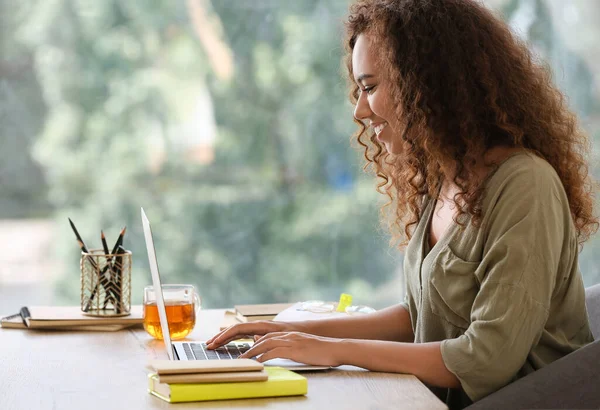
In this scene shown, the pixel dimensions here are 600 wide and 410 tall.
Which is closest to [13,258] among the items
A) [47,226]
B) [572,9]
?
[47,226]

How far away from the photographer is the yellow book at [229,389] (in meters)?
1.25

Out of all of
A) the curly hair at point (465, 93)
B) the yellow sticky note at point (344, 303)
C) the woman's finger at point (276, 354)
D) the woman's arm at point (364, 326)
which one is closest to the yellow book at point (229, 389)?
the woman's finger at point (276, 354)

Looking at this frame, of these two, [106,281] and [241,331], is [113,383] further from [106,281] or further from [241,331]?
[106,281]

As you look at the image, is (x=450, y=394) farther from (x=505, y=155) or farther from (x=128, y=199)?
(x=128, y=199)

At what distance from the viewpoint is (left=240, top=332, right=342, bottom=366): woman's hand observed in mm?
1439

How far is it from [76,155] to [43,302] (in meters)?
0.62

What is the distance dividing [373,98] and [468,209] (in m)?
0.35

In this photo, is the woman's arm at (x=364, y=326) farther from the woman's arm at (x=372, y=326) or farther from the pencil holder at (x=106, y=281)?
the pencil holder at (x=106, y=281)

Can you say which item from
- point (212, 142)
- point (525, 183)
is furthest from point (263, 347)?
point (212, 142)

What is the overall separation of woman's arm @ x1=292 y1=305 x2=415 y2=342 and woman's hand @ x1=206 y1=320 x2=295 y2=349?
0.42 feet

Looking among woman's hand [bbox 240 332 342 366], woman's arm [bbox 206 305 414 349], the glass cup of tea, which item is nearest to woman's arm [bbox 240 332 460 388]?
woman's hand [bbox 240 332 342 366]


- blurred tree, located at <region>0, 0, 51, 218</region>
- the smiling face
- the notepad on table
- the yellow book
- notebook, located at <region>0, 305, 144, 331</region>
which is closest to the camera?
the yellow book

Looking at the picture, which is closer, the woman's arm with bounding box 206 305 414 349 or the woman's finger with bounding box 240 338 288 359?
the woman's finger with bounding box 240 338 288 359

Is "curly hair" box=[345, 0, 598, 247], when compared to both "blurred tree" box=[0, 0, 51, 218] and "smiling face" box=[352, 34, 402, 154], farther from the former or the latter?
"blurred tree" box=[0, 0, 51, 218]
